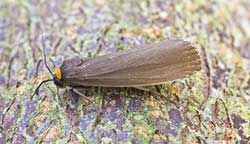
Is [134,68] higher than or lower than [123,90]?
higher

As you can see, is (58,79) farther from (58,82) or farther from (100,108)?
(100,108)

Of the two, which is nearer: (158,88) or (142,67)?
(142,67)

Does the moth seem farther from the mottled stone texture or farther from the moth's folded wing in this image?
the mottled stone texture

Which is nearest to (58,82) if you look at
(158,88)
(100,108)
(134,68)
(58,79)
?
(58,79)

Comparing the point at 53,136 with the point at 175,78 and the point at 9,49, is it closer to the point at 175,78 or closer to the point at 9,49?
the point at 175,78

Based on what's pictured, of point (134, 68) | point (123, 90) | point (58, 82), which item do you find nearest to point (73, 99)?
point (58, 82)

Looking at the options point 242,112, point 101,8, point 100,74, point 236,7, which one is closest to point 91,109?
point 100,74

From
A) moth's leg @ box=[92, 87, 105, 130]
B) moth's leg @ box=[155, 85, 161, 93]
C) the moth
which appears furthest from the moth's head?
moth's leg @ box=[155, 85, 161, 93]
